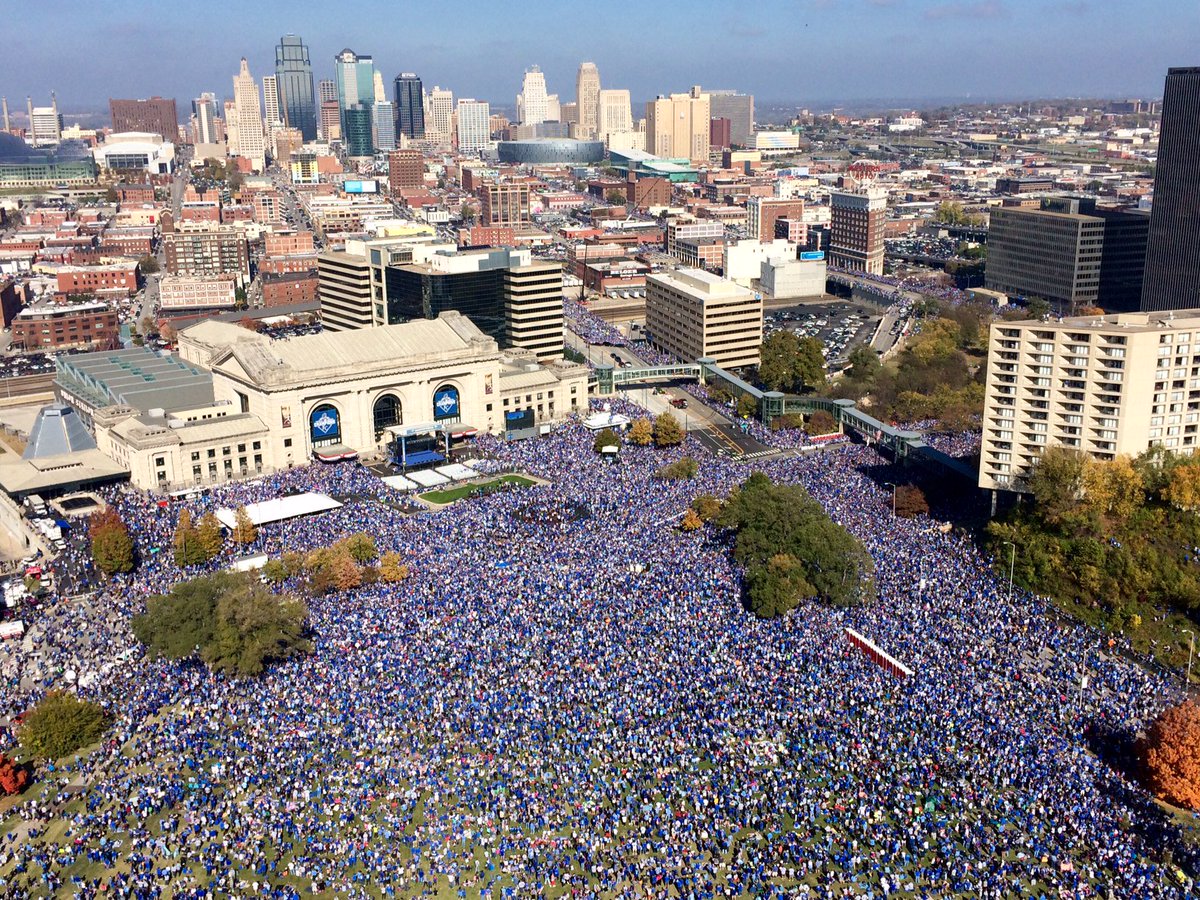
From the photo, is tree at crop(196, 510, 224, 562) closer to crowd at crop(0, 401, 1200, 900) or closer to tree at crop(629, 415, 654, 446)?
crowd at crop(0, 401, 1200, 900)

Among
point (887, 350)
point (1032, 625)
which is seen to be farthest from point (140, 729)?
point (887, 350)

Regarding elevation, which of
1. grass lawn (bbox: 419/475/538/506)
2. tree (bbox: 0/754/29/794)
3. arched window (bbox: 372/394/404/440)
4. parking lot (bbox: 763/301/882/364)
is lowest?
parking lot (bbox: 763/301/882/364)

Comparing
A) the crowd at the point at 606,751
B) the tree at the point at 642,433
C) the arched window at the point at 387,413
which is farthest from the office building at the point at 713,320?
the crowd at the point at 606,751

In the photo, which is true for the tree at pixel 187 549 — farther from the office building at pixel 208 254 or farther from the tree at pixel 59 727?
the office building at pixel 208 254

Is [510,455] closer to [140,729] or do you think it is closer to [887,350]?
[140,729]

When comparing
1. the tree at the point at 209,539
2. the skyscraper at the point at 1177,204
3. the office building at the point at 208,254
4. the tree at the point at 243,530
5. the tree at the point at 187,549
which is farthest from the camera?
the office building at the point at 208,254

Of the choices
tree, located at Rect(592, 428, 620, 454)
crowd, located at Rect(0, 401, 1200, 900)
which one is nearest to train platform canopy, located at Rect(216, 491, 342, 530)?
crowd, located at Rect(0, 401, 1200, 900)

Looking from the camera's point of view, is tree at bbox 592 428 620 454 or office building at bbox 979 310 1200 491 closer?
office building at bbox 979 310 1200 491
